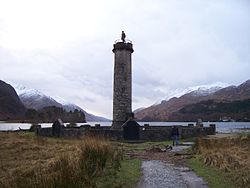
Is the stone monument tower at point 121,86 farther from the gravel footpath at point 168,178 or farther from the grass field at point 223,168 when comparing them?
the gravel footpath at point 168,178

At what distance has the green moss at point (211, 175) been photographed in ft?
34.7

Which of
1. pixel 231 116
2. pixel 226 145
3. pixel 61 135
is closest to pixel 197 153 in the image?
pixel 226 145

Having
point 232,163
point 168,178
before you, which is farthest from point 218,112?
point 168,178

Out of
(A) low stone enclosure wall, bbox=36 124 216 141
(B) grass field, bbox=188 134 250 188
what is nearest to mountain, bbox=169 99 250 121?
(A) low stone enclosure wall, bbox=36 124 216 141

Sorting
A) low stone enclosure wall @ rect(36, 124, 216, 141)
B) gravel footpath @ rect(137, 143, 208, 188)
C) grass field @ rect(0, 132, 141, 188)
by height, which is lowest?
gravel footpath @ rect(137, 143, 208, 188)

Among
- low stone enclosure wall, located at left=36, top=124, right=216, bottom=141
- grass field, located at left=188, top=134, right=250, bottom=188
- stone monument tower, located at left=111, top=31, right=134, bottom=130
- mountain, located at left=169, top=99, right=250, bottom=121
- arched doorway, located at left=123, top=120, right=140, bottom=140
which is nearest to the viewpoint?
grass field, located at left=188, top=134, right=250, bottom=188

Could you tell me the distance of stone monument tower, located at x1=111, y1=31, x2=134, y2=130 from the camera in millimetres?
37344

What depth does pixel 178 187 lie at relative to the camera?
1020cm

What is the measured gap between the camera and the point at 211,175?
12148 millimetres

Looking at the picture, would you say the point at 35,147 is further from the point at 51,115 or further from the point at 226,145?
the point at 51,115

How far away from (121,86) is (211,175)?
25675 mm

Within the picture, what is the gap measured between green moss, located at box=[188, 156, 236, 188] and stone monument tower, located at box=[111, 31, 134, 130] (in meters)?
21.6

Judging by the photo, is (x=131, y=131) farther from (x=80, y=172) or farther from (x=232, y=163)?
(x=80, y=172)

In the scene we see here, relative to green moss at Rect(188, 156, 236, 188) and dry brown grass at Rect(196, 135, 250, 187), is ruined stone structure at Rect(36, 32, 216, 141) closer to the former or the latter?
dry brown grass at Rect(196, 135, 250, 187)
